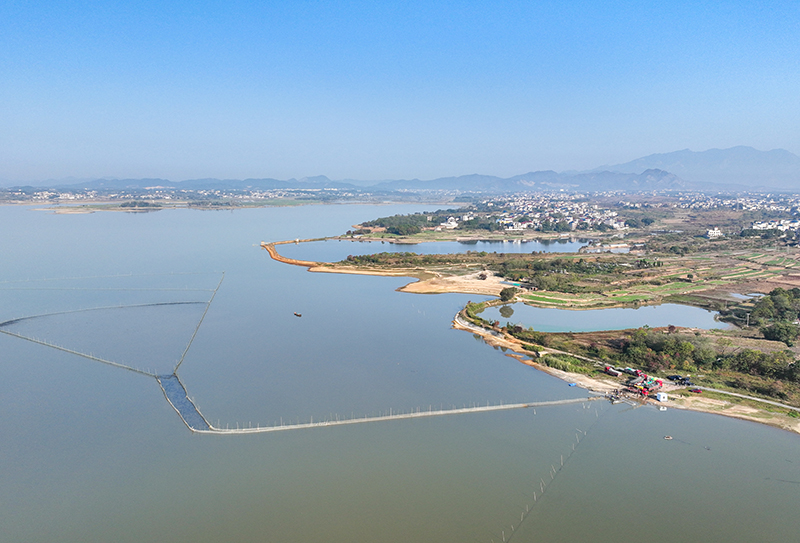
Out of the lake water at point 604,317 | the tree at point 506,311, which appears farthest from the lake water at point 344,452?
the tree at point 506,311

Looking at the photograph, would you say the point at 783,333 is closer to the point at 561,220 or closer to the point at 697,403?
the point at 697,403

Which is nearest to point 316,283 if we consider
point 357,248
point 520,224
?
point 357,248

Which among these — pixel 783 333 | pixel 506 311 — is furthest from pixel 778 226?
pixel 506 311

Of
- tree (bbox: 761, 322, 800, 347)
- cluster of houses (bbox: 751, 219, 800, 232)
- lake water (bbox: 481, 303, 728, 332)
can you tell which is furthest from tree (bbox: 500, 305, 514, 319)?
cluster of houses (bbox: 751, 219, 800, 232)

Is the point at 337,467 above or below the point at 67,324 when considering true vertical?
below

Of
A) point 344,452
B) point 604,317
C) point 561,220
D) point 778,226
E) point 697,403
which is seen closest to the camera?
point 344,452

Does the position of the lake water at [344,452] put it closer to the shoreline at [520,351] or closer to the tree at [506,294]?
the shoreline at [520,351]

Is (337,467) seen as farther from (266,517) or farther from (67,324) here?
(67,324)
